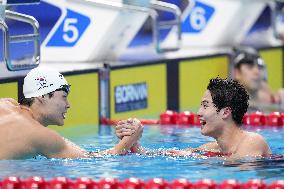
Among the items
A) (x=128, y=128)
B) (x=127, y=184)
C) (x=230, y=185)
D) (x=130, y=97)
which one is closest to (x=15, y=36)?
(x=128, y=128)

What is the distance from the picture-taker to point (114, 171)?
7.19 metres

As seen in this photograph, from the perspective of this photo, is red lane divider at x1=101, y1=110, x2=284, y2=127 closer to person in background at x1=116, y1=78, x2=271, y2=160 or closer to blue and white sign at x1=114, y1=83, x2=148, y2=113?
blue and white sign at x1=114, y1=83, x2=148, y2=113

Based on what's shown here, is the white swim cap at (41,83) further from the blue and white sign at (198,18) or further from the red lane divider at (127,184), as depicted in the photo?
the blue and white sign at (198,18)

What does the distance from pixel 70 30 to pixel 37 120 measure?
146 inches

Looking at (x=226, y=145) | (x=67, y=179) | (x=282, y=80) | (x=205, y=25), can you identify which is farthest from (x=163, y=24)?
(x=67, y=179)

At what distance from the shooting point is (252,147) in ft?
24.2

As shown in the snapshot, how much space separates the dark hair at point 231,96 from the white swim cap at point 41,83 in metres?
1.01

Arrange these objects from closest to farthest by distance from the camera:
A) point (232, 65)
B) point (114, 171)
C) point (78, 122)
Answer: point (114, 171) → point (78, 122) → point (232, 65)

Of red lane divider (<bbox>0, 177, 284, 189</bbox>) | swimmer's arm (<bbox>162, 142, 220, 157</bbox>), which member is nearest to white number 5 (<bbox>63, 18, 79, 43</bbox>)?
swimmer's arm (<bbox>162, 142, 220, 157</bbox>)

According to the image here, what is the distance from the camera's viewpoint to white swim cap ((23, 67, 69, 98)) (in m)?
7.61

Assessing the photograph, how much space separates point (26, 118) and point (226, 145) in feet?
4.27

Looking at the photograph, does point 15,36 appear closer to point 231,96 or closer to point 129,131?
point 129,131

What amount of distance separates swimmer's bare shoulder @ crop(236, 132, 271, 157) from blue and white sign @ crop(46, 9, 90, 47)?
3.98 metres

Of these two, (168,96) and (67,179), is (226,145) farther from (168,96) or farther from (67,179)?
(168,96)
